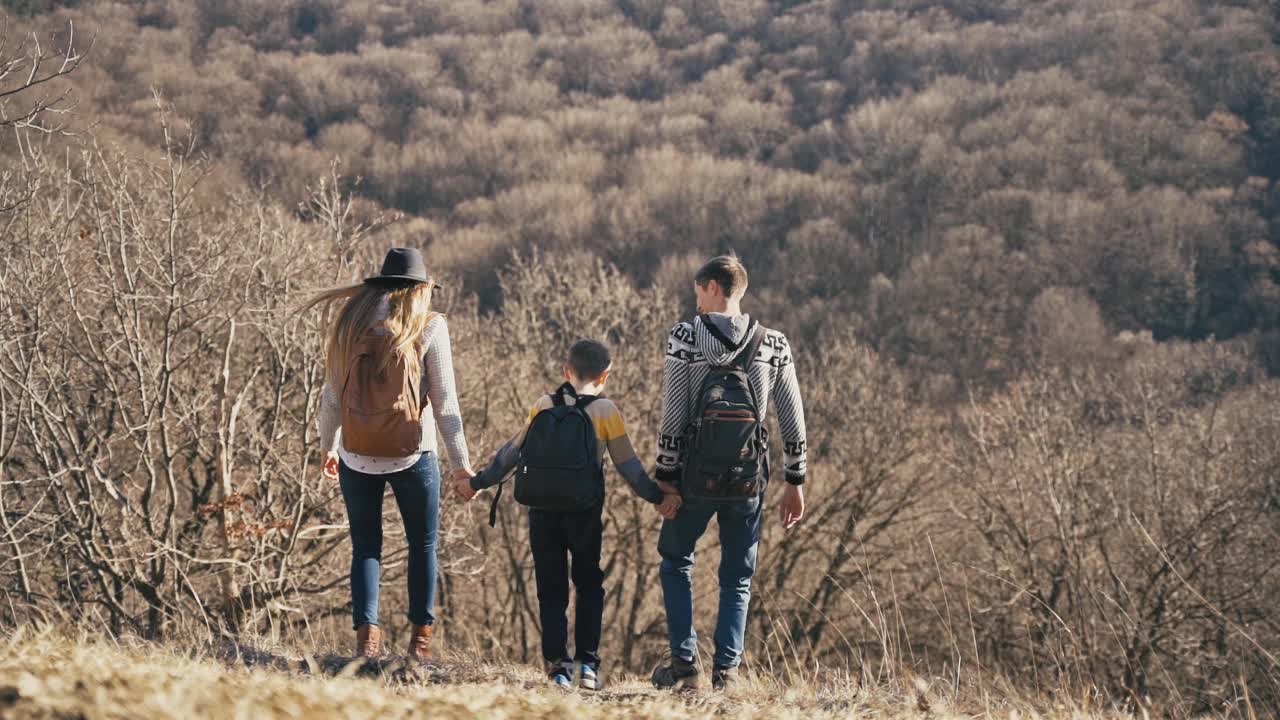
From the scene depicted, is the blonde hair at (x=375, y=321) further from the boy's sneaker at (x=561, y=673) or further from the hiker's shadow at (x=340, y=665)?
the boy's sneaker at (x=561, y=673)

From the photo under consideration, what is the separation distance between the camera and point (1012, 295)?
51125 millimetres

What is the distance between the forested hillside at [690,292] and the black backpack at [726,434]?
2.78 feet

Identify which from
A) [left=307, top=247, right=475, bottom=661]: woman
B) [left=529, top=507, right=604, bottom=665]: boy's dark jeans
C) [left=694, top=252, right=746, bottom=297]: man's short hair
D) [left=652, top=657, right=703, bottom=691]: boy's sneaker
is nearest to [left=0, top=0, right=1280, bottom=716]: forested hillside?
[left=652, top=657, right=703, bottom=691]: boy's sneaker

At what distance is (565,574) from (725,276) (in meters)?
1.34

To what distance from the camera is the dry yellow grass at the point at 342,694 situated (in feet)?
7.54

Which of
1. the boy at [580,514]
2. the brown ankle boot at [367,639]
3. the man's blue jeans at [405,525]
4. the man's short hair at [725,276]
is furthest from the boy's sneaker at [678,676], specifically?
the man's short hair at [725,276]

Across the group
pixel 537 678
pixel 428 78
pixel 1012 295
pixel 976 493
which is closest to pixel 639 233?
pixel 1012 295

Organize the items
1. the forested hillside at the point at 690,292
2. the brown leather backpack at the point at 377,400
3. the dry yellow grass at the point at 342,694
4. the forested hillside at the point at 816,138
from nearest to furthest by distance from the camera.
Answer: the dry yellow grass at the point at 342,694 → the brown leather backpack at the point at 377,400 → the forested hillside at the point at 690,292 → the forested hillside at the point at 816,138

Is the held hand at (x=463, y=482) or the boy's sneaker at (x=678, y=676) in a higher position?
the held hand at (x=463, y=482)

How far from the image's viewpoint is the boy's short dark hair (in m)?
3.77

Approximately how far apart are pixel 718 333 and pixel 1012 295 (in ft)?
168

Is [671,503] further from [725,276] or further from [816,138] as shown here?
[816,138]

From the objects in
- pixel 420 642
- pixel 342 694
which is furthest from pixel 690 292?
pixel 342 694

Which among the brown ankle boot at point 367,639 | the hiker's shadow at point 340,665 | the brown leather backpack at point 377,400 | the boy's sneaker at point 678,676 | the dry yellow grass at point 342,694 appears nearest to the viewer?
the dry yellow grass at point 342,694
